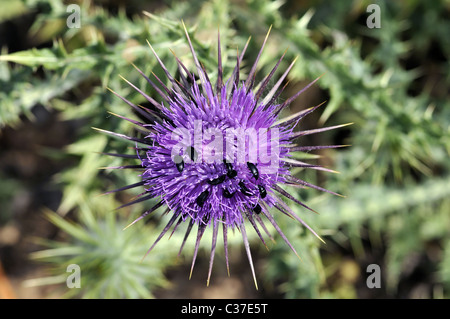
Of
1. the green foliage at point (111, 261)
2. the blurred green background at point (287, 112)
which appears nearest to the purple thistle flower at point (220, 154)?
the blurred green background at point (287, 112)

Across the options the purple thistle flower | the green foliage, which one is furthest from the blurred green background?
the purple thistle flower

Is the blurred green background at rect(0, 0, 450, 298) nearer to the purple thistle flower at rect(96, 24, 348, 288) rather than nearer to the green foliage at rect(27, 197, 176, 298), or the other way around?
the green foliage at rect(27, 197, 176, 298)

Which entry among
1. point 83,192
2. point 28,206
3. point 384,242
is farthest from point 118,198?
point 384,242

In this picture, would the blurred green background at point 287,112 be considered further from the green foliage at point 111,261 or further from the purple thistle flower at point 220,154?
the purple thistle flower at point 220,154

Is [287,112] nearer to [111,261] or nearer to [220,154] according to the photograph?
[220,154]

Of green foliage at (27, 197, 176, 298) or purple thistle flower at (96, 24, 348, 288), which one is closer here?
purple thistle flower at (96, 24, 348, 288)

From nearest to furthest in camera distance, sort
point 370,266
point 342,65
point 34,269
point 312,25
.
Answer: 1. point 342,65
2. point 312,25
3. point 370,266
4. point 34,269

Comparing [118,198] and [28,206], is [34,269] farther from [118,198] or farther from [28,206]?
[118,198]

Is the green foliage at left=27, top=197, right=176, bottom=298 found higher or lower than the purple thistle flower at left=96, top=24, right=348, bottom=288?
lower
